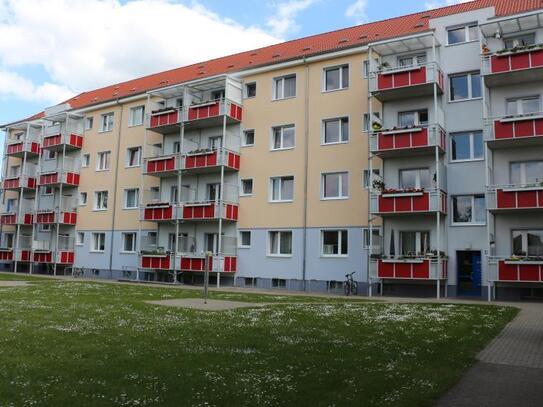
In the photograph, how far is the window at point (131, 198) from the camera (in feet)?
122

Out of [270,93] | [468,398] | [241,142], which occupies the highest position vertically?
[270,93]

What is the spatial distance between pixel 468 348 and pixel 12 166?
157 ft

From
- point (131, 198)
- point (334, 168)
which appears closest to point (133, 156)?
point (131, 198)

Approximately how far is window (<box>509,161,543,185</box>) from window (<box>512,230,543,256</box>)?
7.01 feet

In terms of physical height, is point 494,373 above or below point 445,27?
below

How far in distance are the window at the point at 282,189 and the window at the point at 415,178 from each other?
20.2 ft

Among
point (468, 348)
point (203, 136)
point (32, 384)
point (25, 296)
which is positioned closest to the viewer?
point (32, 384)

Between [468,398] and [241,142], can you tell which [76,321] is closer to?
[468,398]

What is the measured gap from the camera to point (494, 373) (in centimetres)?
775

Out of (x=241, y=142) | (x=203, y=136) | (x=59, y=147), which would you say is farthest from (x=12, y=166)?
(x=241, y=142)

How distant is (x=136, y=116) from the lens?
38406 millimetres

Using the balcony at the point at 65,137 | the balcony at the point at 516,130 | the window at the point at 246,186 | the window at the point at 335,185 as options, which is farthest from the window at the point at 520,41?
the balcony at the point at 65,137

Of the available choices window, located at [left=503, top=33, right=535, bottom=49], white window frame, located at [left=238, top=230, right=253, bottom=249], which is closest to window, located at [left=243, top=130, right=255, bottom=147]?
white window frame, located at [left=238, top=230, right=253, bottom=249]

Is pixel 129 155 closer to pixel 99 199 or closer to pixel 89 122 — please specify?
pixel 99 199
